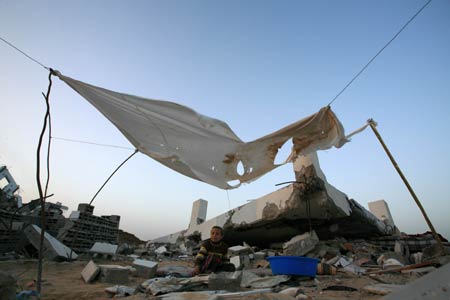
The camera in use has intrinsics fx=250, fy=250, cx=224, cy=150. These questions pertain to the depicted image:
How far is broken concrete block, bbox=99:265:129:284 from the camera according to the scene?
3666 mm

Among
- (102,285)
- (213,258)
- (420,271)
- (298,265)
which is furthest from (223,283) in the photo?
(420,271)

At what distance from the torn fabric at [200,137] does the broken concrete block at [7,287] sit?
6.42 feet

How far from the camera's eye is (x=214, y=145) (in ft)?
12.2

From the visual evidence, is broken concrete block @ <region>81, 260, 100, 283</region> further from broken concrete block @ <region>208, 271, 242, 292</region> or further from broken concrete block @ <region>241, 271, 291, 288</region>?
broken concrete block @ <region>241, 271, 291, 288</region>

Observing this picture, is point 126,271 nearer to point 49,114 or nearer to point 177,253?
point 49,114

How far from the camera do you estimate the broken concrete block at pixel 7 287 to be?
1.76 m

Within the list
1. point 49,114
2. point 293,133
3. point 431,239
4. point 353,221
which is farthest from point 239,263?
point 431,239

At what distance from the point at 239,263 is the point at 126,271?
7.33 ft

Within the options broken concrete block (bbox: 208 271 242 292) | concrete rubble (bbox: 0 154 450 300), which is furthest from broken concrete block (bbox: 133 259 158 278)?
broken concrete block (bbox: 208 271 242 292)

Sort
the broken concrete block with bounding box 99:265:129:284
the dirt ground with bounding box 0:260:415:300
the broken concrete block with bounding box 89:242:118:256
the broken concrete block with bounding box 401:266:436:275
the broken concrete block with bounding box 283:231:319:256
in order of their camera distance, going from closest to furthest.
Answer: the dirt ground with bounding box 0:260:415:300 → the broken concrete block with bounding box 401:266:436:275 → the broken concrete block with bounding box 99:265:129:284 → the broken concrete block with bounding box 283:231:319:256 → the broken concrete block with bounding box 89:242:118:256

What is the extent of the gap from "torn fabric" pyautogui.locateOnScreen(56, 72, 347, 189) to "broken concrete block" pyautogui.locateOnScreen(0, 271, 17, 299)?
1.96m

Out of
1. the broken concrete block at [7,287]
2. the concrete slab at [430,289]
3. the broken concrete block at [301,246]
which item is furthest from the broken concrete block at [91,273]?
the concrete slab at [430,289]

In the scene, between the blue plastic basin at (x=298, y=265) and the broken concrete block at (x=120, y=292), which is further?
the blue plastic basin at (x=298, y=265)

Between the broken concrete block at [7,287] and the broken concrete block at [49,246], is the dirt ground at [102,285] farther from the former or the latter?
the broken concrete block at [49,246]
